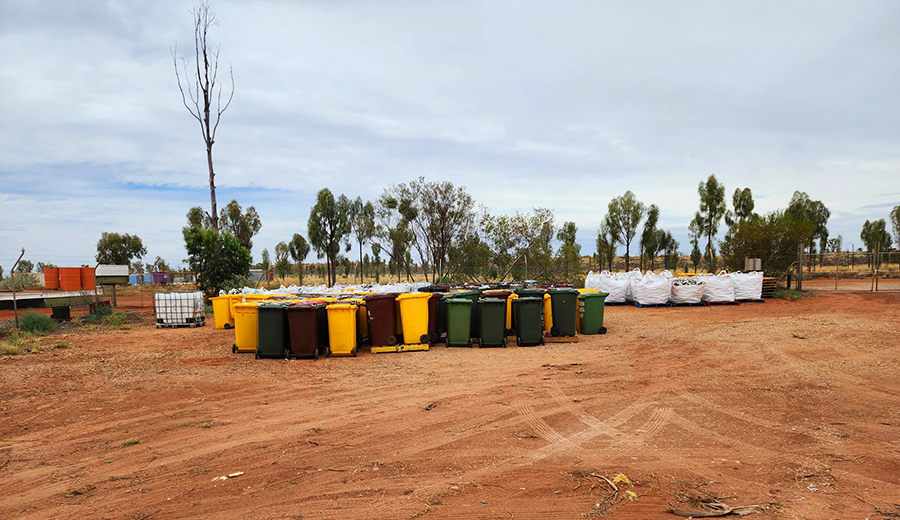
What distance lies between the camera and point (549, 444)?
490cm

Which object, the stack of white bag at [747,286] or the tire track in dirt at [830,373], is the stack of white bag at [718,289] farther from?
the tire track in dirt at [830,373]

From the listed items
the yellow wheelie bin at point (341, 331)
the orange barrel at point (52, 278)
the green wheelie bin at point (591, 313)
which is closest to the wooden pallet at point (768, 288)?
the green wheelie bin at point (591, 313)

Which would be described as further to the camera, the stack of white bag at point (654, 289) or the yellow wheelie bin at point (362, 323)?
the stack of white bag at point (654, 289)

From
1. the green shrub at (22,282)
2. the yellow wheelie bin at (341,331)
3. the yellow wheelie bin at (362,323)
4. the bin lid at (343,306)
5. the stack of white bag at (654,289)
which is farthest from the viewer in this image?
the green shrub at (22,282)

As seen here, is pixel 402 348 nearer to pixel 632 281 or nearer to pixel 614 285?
pixel 614 285

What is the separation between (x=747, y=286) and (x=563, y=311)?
12821mm

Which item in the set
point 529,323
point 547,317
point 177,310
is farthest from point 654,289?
point 177,310

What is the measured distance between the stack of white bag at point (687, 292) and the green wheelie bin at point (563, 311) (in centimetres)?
1007

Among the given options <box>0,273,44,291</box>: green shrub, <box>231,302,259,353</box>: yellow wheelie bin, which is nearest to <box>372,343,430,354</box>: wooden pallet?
<box>231,302,259,353</box>: yellow wheelie bin

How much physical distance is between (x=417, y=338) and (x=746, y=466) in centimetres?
713

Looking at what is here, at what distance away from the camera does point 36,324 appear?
13.8 meters

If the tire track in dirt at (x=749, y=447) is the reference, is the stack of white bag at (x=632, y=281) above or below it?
above

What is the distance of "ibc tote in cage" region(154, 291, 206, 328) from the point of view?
1514 cm

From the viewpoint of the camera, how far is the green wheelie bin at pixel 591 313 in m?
12.1
